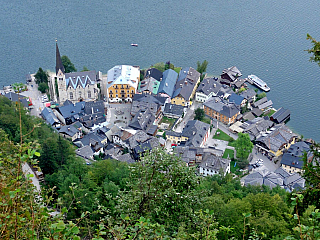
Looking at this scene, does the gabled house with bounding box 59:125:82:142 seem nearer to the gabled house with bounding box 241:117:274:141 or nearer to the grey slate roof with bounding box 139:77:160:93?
the grey slate roof with bounding box 139:77:160:93

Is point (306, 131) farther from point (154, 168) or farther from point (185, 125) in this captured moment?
point (154, 168)

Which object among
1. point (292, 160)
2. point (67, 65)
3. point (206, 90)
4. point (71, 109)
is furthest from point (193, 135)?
point (67, 65)

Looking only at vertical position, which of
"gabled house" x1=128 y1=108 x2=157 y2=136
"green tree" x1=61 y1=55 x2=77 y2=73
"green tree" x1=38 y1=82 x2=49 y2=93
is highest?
"green tree" x1=61 y1=55 x2=77 y2=73

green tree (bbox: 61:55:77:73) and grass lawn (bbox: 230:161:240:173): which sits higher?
green tree (bbox: 61:55:77:73)

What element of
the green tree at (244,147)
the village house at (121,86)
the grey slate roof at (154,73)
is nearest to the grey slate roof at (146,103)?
the village house at (121,86)

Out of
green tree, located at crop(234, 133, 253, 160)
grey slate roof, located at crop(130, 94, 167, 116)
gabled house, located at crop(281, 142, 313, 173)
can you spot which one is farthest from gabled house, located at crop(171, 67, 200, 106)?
gabled house, located at crop(281, 142, 313, 173)

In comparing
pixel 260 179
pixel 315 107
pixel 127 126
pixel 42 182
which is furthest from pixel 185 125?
pixel 42 182
